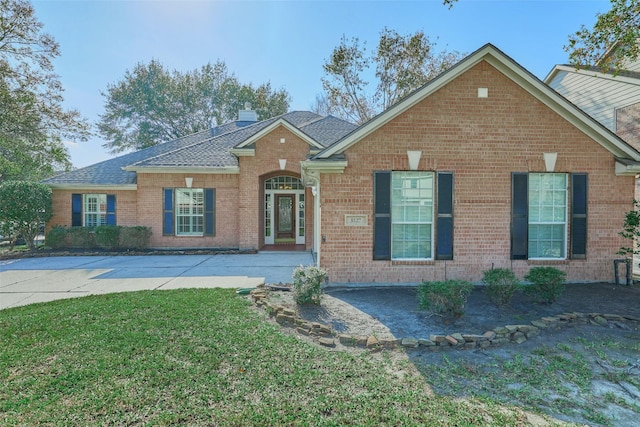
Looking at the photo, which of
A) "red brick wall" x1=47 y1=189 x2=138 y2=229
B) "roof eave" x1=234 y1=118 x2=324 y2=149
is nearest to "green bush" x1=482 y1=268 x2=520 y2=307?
"roof eave" x1=234 y1=118 x2=324 y2=149

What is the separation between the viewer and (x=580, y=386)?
3545 millimetres

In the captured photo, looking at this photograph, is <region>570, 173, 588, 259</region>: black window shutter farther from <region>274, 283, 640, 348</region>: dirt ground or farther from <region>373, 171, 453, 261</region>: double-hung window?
<region>373, 171, 453, 261</region>: double-hung window

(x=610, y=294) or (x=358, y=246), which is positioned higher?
(x=358, y=246)

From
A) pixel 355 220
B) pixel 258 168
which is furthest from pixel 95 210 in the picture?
pixel 355 220

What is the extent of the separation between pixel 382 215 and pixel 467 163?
2.48 meters

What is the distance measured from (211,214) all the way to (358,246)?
850cm

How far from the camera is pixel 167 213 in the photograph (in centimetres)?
1385

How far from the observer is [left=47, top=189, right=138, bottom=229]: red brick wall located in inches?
563

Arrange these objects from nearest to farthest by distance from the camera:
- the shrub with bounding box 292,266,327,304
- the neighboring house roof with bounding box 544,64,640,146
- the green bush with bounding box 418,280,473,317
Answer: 1. the green bush with bounding box 418,280,473,317
2. the shrub with bounding box 292,266,327,304
3. the neighboring house roof with bounding box 544,64,640,146

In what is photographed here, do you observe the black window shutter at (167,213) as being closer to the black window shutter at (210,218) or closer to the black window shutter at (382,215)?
the black window shutter at (210,218)

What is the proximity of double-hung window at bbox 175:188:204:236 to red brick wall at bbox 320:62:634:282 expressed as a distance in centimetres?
829

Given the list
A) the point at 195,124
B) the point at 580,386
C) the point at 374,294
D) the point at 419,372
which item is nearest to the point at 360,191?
the point at 374,294

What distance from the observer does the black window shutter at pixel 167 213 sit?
13.8 metres

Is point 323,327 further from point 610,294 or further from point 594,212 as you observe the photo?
point 594,212
